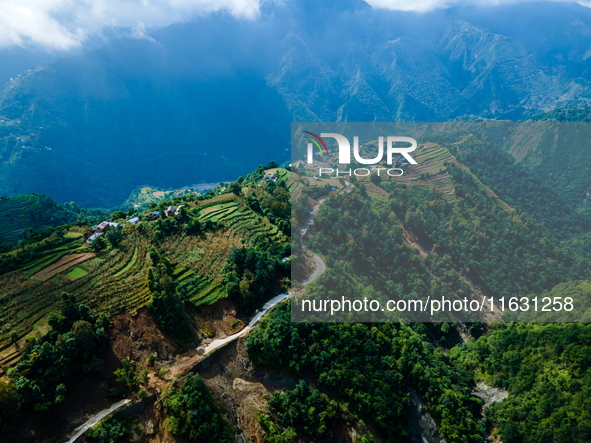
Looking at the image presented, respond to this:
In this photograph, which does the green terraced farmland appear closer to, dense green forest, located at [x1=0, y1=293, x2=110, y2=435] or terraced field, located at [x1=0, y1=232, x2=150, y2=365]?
terraced field, located at [x1=0, y1=232, x2=150, y2=365]

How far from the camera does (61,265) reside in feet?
116

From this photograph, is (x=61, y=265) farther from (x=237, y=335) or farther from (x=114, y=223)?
(x=237, y=335)

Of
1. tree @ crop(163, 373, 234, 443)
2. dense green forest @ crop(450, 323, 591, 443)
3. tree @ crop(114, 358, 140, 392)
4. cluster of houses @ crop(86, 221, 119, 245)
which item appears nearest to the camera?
tree @ crop(163, 373, 234, 443)

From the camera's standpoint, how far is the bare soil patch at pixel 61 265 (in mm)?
33481

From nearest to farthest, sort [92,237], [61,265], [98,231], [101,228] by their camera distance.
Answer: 1. [61,265]
2. [92,237]
3. [98,231]
4. [101,228]

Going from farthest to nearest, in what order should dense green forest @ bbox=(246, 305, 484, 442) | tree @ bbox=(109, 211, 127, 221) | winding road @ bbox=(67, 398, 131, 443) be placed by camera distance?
tree @ bbox=(109, 211, 127, 221), dense green forest @ bbox=(246, 305, 484, 442), winding road @ bbox=(67, 398, 131, 443)

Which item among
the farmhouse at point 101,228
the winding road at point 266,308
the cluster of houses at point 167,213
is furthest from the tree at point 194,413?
the cluster of houses at point 167,213

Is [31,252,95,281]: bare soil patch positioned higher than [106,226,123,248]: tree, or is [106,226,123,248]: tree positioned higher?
[106,226,123,248]: tree

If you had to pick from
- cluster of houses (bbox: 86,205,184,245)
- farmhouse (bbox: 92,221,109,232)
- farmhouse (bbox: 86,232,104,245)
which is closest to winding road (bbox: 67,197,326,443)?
farmhouse (bbox: 86,232,104,245)

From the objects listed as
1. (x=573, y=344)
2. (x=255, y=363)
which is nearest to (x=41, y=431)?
(x=255, y=363)

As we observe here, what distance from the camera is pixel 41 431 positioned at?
23.9m

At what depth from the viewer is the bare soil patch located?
110 ft

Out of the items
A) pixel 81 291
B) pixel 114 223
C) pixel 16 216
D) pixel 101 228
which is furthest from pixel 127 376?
pixel 16 216

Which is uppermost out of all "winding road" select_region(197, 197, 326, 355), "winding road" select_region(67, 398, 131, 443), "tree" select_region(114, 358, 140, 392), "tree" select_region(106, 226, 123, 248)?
"tree" select_region(106, 226, 123, 248)
